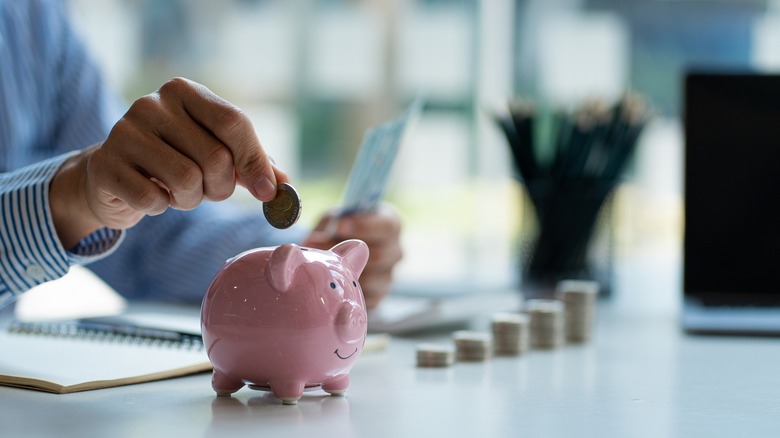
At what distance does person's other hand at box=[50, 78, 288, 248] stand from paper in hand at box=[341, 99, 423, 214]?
292mm

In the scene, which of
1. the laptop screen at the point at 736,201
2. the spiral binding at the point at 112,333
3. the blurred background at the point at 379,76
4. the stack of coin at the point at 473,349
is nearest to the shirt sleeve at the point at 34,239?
the spiral binding at the point at 112,333

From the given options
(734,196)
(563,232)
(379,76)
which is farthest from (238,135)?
(379,76)

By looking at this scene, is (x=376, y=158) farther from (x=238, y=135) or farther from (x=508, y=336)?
(x=238, y=135)

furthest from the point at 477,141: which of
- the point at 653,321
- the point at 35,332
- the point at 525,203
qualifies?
the point at 35,332

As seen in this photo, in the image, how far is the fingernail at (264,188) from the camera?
68cm

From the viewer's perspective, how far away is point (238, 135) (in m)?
0.68

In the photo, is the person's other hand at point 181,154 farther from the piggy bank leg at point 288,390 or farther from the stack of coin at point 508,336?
the stack of coin at point 508,336

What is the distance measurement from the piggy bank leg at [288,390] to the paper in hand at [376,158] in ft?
1.27

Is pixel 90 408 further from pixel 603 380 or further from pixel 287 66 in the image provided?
pixel 287 66

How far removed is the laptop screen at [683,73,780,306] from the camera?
1154mm

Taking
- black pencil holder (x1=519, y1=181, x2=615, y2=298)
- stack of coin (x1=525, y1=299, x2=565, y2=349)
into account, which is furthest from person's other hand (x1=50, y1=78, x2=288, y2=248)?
black pencil holder (x1=519, y1=181, x2=615, y2=298)

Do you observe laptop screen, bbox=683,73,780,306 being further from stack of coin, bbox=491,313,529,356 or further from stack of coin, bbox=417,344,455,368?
stack of coin, bbox=417,344,455,368

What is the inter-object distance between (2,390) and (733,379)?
587mm

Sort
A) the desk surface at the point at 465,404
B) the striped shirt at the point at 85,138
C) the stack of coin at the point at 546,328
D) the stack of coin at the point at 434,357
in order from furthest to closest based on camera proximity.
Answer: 1. the striped shirt at the point at 85,138
2. the stack of coin at the point at 546,328
3. the stack of coin at the point at 434,357
4. the desk surface at the point at 465,404
